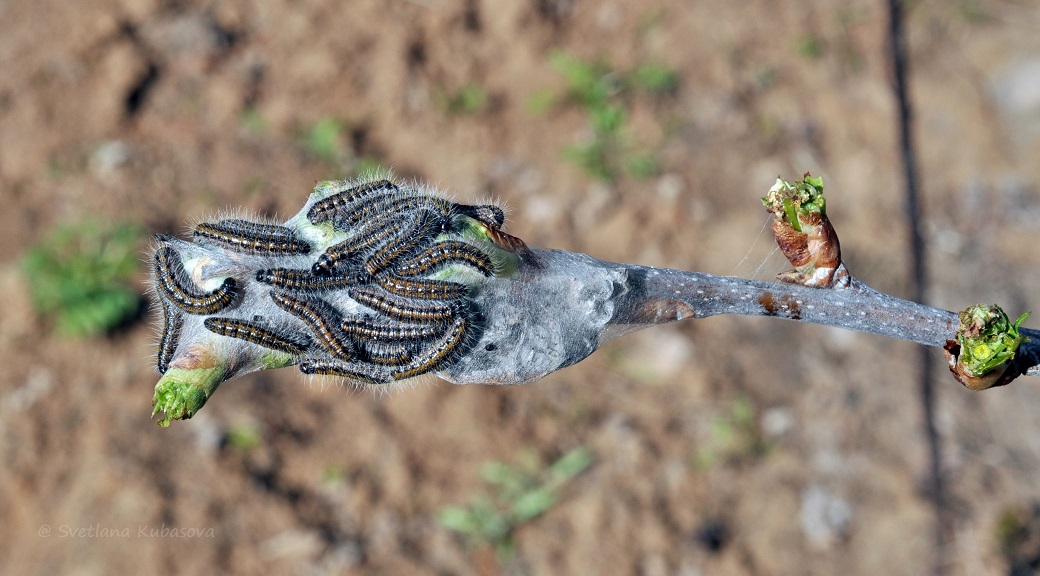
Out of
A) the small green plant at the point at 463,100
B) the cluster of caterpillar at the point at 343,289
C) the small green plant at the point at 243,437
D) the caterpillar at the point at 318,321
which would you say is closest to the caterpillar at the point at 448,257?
the cluster of caterpillar at the point at 343,289

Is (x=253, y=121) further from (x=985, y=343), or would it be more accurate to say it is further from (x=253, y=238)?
(x=985, y=343)

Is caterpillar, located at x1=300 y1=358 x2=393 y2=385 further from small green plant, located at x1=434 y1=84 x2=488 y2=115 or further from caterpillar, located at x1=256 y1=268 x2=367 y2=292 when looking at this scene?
small green plant, located at x1=434 y1=84 x2=488 y2=115

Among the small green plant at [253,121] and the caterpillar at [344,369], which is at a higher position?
the small green plant at [253,121]

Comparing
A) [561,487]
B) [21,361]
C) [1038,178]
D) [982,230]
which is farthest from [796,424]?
[21,361]

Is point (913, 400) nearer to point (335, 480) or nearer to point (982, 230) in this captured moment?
point (982, 230)

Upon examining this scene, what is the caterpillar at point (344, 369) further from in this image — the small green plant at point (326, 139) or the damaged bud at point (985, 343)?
the small green plant at point (326, 139)

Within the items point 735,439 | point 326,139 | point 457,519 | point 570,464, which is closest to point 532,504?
point 570,464

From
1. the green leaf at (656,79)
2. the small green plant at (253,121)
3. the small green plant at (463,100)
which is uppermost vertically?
the green leaf at (656,79)
